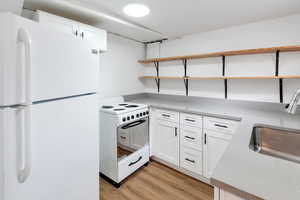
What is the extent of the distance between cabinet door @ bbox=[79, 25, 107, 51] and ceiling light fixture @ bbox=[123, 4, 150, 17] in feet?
1.48

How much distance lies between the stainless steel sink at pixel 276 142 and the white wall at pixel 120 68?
2170 mm

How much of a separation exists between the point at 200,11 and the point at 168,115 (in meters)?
1.42

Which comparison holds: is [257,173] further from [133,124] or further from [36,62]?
[133,124]

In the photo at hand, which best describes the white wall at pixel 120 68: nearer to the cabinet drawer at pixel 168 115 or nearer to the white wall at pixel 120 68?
the white wall at pixel 120 68

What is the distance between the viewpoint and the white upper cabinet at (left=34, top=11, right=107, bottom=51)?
4.98ft

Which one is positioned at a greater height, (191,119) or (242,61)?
(242,61)

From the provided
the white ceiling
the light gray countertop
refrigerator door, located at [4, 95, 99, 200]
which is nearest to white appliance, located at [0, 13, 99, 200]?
refrigerator door, located at [4, 95, 99, 200]

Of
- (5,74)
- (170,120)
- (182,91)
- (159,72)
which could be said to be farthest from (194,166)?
(5,74)

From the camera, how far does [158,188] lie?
191 centimetres

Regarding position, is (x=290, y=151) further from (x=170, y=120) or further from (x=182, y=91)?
(x=182, y=91)

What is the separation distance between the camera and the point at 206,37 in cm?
255

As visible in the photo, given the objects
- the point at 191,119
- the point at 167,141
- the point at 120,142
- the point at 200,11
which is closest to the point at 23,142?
the point at 120,142

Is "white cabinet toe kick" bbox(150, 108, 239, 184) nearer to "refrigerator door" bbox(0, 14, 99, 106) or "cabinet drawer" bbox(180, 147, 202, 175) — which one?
"cabinet drawer" bbox(180, 147, 202, 175)

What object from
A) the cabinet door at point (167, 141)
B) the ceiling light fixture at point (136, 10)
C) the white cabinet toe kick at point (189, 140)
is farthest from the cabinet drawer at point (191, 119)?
the ceiling light fixture at point (136, 10)
